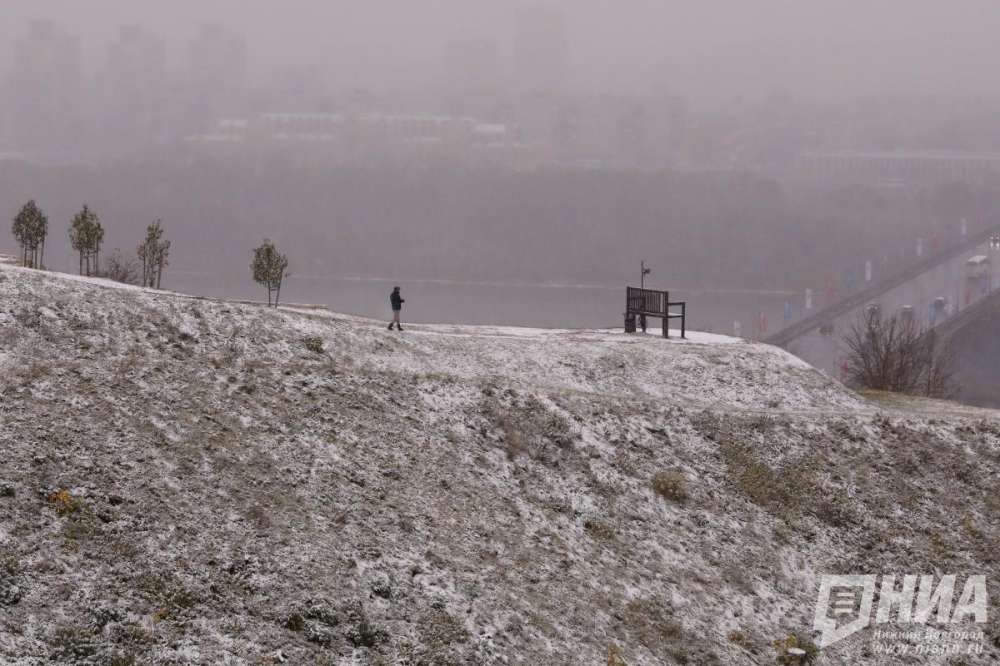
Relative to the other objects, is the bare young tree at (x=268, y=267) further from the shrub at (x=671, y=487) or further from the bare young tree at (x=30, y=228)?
the shrub at (x=671, y=487)

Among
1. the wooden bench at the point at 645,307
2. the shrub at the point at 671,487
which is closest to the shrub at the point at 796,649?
the shrub at the point at 671,487

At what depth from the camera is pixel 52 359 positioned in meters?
28.6

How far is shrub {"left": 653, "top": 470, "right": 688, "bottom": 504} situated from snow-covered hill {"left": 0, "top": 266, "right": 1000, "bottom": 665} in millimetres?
92

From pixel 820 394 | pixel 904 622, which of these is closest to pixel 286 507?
pixel 904 622

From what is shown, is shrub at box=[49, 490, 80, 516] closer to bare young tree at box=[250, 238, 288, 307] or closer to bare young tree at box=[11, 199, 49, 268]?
bare young tree at box=[250, 238, 288, 307]

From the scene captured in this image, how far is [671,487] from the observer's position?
29672mm

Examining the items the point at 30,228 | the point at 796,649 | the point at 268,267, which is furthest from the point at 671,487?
the point at 30,228

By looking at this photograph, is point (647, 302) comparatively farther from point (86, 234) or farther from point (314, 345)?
point (86, 234)

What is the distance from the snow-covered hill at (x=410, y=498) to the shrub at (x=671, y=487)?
A: 9cm

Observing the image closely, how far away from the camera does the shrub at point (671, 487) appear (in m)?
29.4

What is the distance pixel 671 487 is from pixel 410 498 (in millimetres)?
8686

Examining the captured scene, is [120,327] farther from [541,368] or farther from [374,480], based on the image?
[541,368]

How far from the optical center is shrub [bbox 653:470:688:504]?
96.5ft

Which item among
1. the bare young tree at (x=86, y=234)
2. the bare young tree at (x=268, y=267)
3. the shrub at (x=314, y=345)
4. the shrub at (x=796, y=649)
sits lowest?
the shrub at (x=796, y=649)
